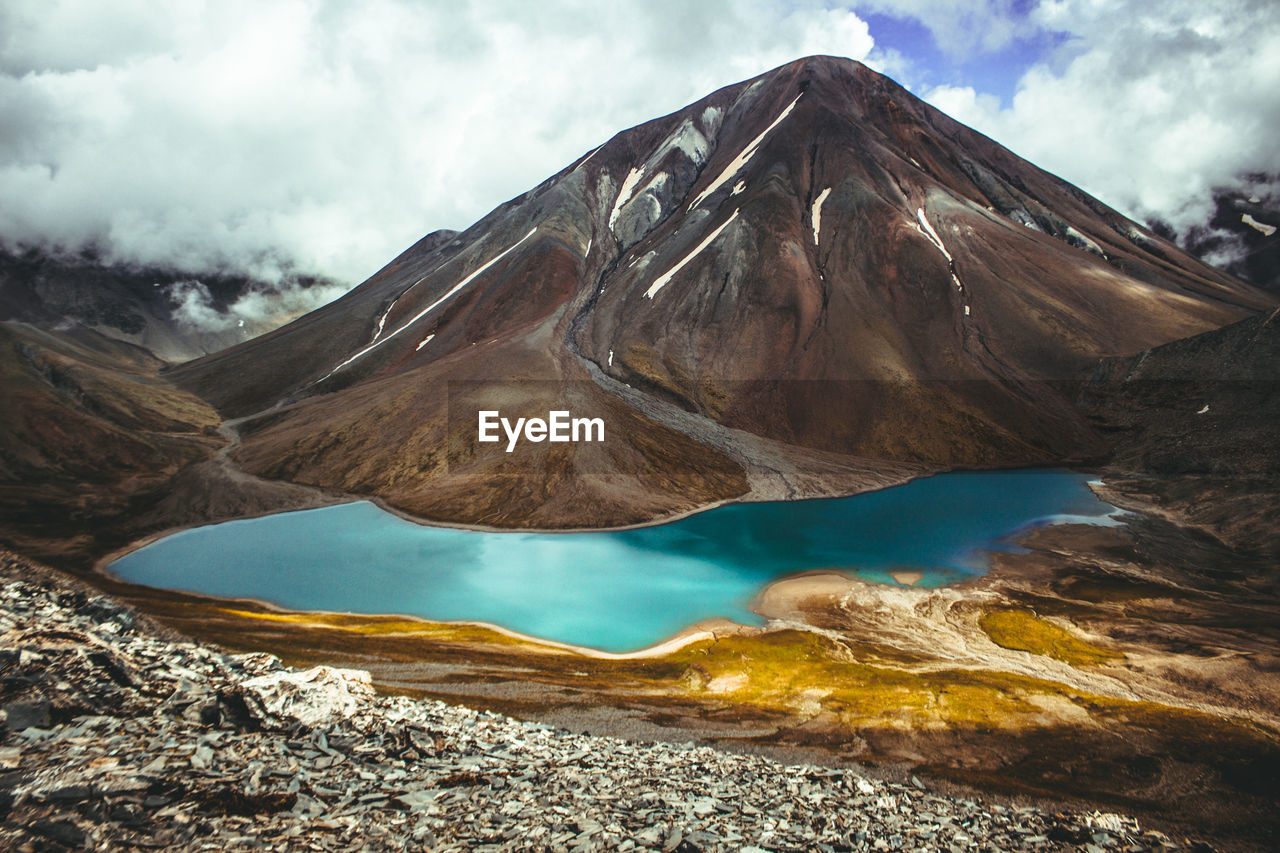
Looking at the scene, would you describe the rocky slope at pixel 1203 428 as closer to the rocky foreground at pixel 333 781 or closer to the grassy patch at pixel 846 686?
the grassy patch at pixel 846 686

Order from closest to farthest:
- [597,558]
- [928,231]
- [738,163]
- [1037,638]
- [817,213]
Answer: [1037,638] → [597,558] → [928,231] → [817,213] → [738,163]

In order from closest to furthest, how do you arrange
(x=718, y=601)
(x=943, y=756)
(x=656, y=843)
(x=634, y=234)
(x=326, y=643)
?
1. (x=656, y=843)
2. (x=943, y=756)
3. (x=326, y=643)
4. (x=718, y=601)
5. (x=634, y=234)

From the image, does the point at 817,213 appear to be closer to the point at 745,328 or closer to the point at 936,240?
the point at 936,240

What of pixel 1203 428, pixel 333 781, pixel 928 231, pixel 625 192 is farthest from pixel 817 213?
pixel 333 781

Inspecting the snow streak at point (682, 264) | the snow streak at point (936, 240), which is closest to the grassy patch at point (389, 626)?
the snow streak at point (682, 264)

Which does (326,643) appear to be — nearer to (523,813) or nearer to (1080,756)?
(523,813)

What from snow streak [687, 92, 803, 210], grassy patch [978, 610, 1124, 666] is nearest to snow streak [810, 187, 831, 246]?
snow streak [687, 92, 803, 210]

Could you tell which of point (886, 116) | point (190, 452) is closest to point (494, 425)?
point (190, 452)
